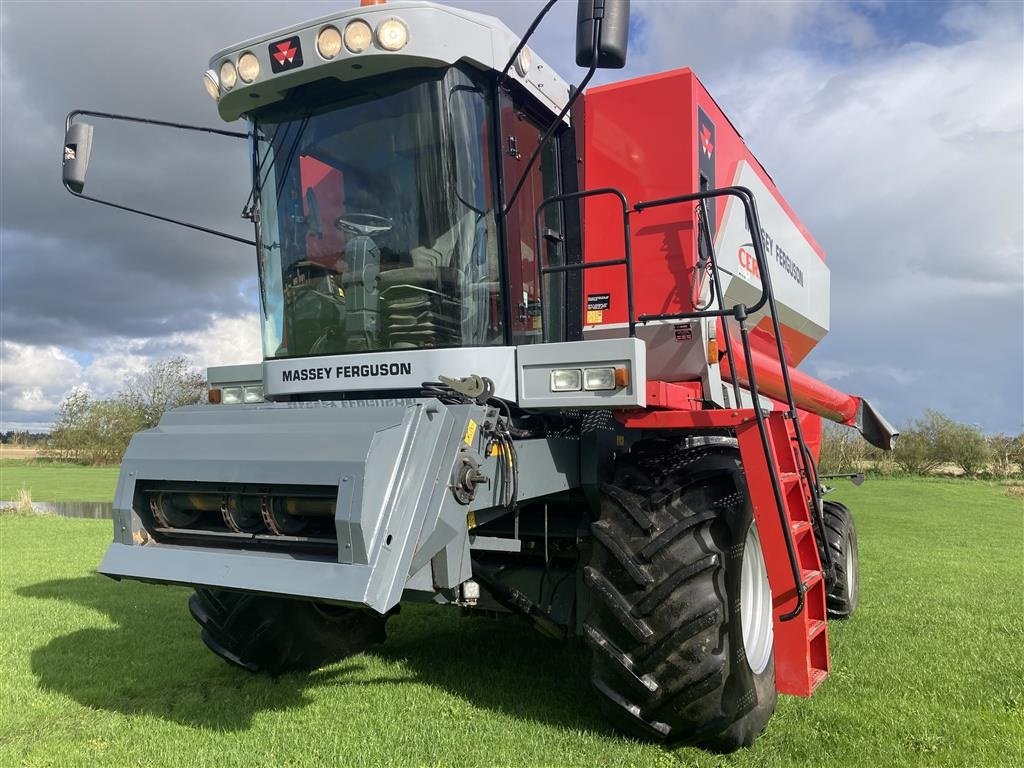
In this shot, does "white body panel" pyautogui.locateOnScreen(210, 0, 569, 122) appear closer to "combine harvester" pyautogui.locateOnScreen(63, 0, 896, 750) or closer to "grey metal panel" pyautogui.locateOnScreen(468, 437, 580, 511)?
"combine harvester" pyautogui.locateOnScreen(63, 0, 896, 750)

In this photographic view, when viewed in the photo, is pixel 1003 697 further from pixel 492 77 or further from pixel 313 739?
pixel 492 77

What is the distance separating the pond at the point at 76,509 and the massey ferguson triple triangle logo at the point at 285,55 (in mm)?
15034

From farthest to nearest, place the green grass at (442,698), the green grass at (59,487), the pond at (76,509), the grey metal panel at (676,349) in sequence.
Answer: the green grass at (59,487) → the pond at (76,509) → the grey metal panel at (676,349) → the green grass at (442,698)

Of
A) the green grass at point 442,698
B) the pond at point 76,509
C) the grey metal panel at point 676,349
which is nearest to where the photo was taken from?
the green grass at point 442,698

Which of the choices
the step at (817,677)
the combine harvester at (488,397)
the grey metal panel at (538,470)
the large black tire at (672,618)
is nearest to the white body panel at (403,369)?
the combine harvester at (488,397)

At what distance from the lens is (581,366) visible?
3602 mm

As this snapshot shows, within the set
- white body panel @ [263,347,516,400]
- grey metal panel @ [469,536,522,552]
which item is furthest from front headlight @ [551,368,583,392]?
grey metal panel @ [469,536,522,552]

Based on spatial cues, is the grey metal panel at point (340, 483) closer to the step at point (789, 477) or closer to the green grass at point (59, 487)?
the step at point (789, 477)

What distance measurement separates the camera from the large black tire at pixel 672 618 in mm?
3443

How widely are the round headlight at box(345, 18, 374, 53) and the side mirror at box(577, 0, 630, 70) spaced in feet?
3.74

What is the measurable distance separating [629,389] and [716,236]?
168 cm

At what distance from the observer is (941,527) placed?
14156 millimetres

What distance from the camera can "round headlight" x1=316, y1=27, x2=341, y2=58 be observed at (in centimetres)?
371

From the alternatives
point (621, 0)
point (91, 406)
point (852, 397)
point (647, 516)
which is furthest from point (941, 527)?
point (91, 406)
